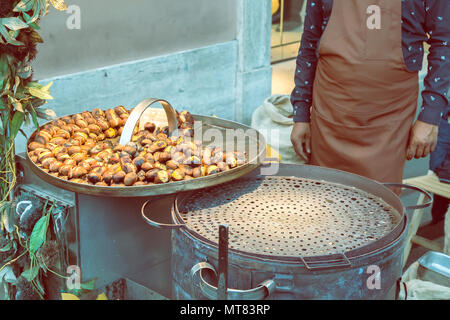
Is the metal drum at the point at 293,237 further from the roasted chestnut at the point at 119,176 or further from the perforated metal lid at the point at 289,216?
the roasted chestnut at the point at 119,176

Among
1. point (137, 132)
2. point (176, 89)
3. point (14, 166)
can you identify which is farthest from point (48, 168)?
point (176, 89)

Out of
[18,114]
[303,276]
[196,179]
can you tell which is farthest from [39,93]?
[303,276]

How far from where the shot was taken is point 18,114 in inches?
77.9

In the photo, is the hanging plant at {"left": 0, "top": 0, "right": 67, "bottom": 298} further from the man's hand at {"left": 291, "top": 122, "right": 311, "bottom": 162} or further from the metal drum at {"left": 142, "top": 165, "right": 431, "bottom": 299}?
the man's hand at {"left": 291, "top": 122, "right": 311, "bottom": 162}

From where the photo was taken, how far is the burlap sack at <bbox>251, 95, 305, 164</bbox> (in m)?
3.64

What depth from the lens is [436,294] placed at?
2.25 m

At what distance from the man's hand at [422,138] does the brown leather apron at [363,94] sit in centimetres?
3

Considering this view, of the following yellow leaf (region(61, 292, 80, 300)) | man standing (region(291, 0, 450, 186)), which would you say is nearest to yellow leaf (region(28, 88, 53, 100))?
yellow leaf (region(61, 292, 80, 300))

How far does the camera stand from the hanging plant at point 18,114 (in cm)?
184

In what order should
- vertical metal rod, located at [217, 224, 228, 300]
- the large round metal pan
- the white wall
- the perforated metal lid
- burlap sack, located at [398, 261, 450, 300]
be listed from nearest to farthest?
vertical metal rod, located at [217, 224, 228, 300] → the perforated metal lid → the large round metal pan → burlap sack, located at [398, 261, 450, 300] → the white wall

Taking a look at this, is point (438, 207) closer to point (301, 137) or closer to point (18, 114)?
point (301, 137)

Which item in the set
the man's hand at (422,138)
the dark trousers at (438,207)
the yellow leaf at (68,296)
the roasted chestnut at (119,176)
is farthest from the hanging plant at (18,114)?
the dark trousers at (438,207)

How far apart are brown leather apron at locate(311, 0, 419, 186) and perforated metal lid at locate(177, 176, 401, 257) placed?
19.7 inches
